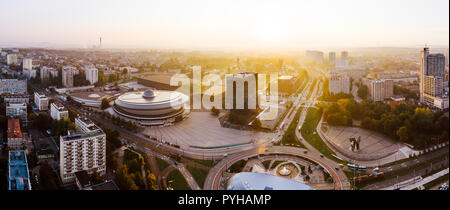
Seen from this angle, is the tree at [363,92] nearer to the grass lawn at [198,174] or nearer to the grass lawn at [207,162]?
the grass lawn at [207,162]

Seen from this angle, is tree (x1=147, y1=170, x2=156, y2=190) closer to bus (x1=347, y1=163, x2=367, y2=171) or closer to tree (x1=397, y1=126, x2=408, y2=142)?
bus (x1=347, y1=163, x2=367, y2=171)

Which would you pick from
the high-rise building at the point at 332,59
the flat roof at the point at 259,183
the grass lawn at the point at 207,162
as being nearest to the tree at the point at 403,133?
the flat roof at the point at 259,183

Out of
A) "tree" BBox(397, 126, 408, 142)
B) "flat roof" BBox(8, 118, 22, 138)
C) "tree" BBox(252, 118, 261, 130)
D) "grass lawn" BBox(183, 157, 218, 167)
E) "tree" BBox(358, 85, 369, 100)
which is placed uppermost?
"tree" BBox(358, 85, 369, 100)

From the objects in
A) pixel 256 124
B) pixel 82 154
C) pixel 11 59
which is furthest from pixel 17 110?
pixel 256 124

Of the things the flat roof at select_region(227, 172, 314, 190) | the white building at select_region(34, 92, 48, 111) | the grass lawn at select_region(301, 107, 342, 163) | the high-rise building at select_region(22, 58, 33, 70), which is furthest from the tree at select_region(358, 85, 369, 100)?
the high-rise building at select_region(22, 58, 33, 70)
